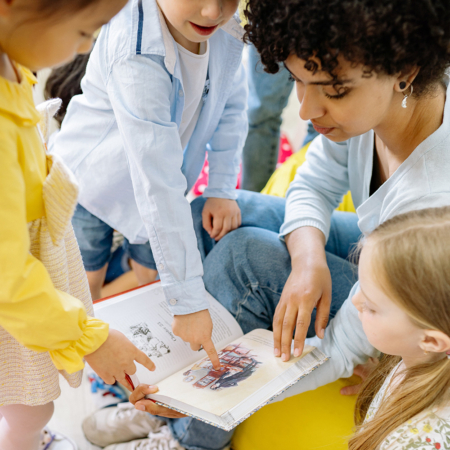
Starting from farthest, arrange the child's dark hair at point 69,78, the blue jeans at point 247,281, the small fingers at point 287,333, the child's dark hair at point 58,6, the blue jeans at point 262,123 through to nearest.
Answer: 1. the blue jeans at point 262,123
2. the child's dark hair at point 69,78
3. the blue jeans at point 247,281
4. the small fingers at point 287,333
5. the child's dark hair at point 58,6

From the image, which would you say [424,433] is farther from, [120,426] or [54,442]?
[54,442]

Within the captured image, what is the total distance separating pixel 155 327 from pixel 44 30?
1.94 ft

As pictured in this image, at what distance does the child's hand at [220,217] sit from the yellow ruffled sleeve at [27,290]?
1.61 feet

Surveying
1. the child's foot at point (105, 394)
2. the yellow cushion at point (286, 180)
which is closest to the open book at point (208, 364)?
the child's foot at point (105, 394)

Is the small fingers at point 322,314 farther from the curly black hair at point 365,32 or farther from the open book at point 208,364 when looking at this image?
the curly black hair at point 365,32

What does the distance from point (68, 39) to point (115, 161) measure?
53 cm

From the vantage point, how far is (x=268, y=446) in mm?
980

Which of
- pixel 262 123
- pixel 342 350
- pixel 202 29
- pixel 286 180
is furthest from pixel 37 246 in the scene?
pixel 262 123

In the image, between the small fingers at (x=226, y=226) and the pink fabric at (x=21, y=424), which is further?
the small fingers at (x=226, y=226)

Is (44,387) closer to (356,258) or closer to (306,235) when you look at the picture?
(306,235)

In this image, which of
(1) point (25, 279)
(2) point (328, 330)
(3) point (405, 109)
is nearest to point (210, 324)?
(2) point (328, 330)

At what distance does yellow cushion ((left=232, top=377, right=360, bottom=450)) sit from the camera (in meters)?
0.94

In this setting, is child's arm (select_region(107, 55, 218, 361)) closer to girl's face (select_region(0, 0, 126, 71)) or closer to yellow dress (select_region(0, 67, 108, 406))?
yellow dress (select_region(0, 67, 108, 406))

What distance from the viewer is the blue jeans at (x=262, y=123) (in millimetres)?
1604
